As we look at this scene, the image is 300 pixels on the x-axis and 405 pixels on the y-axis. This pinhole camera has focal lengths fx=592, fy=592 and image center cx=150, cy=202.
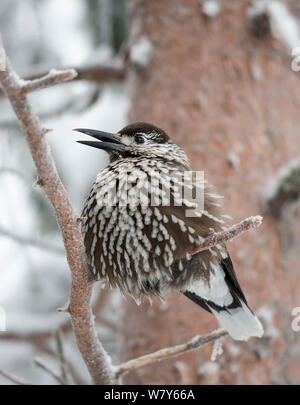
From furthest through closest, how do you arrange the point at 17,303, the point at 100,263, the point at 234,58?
the point at 17,303 < the point at 234,58 < the point at 100,263

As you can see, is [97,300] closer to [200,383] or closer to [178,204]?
[200,383]

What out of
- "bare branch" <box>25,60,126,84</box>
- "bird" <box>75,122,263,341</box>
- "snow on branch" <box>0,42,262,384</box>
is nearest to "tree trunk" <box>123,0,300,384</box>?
"bare branch" <box>25,60,126,84</box>

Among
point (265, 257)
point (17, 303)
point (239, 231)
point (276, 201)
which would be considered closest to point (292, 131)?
point (276, 201)

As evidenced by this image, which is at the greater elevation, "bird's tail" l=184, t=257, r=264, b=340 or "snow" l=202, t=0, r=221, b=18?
"snow" l=202, t=0, r=221, b=18

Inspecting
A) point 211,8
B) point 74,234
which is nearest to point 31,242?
point 74,234

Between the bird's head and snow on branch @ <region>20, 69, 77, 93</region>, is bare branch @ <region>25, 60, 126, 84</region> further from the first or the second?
snow on branch @ <region>20, 69, 77, 93</region>

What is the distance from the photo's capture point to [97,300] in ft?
11.6

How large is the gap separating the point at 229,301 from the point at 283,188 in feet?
2.35

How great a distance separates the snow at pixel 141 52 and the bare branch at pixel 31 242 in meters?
1.15

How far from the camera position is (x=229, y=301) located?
257 centimetres

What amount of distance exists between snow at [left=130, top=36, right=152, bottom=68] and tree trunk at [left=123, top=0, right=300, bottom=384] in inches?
1.0

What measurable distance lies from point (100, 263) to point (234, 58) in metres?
1.71

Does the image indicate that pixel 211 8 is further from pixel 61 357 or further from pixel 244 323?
pixel 61 357

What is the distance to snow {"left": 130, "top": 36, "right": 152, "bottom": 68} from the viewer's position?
3400mm
